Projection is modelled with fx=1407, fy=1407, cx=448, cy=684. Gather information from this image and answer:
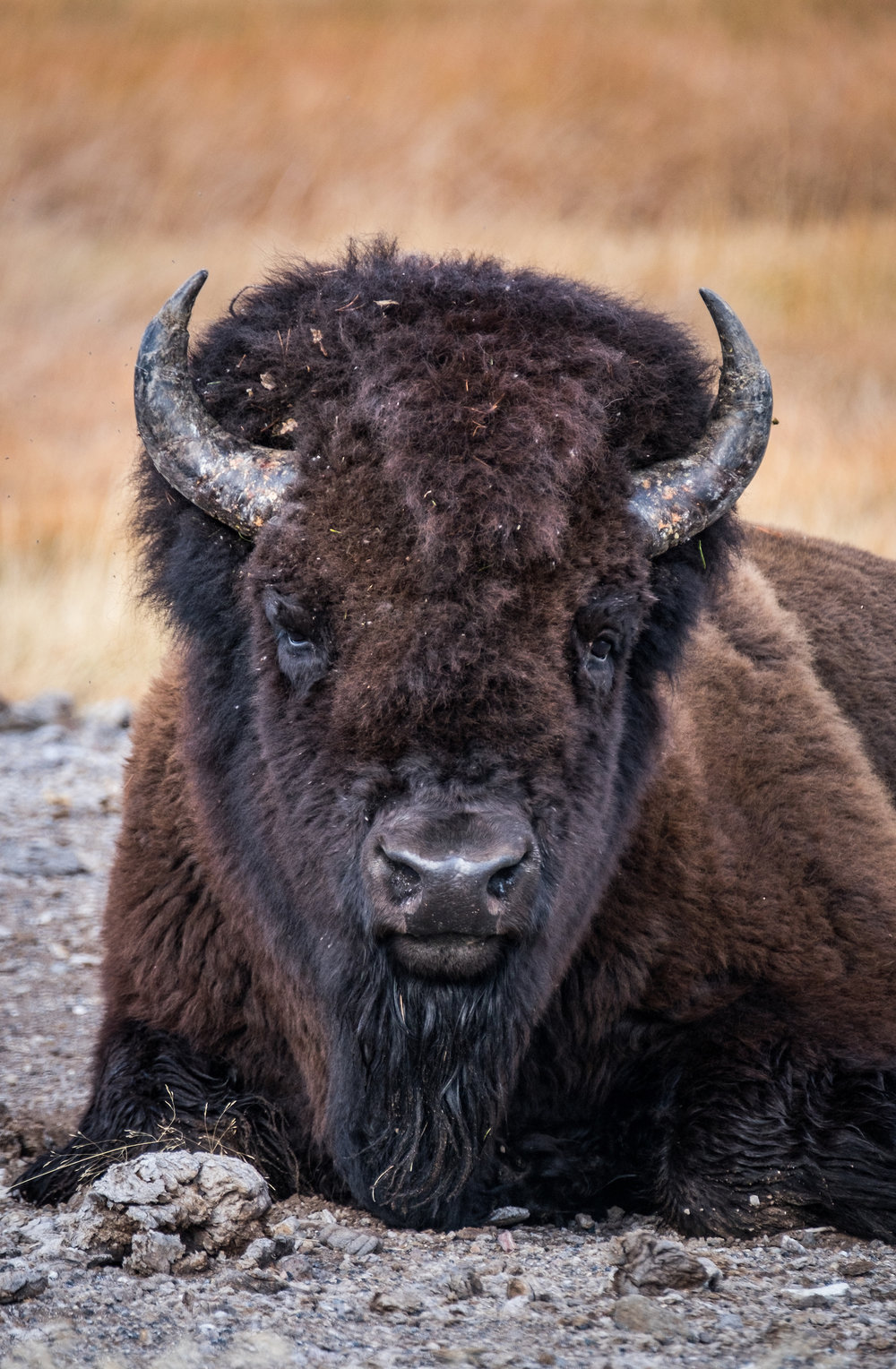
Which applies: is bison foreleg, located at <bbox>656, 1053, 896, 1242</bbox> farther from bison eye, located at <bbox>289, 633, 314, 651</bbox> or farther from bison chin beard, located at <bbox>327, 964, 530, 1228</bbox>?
bison eye, located at <bbox>289, 633, 314, 651</bbox>

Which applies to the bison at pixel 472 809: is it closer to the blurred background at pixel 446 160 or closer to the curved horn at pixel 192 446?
the curved horn at pixel 192 446

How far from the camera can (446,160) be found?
21375 mm

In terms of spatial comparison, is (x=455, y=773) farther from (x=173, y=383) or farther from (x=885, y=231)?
(x=885, y=231)

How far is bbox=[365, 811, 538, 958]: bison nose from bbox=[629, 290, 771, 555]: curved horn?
0.86 meters

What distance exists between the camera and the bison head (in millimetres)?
2758

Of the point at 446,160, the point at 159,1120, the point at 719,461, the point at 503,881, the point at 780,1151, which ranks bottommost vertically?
the point at 446,160

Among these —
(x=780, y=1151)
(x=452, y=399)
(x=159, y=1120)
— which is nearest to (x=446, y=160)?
(x=452, y=399)

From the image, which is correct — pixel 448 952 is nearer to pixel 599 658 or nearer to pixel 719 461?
pixel 599 658

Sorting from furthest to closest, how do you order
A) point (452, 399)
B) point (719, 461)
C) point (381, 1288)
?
point (719, 461)
point (452, 399)
point (381, 1288)

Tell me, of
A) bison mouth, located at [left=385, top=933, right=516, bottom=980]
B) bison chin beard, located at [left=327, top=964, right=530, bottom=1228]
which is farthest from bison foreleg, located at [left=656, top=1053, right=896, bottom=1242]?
bison mouth, located at [left=385, top=933, right=516, bottom=980]

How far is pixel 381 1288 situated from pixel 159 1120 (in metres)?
0.91

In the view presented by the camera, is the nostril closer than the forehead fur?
Yes

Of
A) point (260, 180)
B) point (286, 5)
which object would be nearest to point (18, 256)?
point (260, 180)

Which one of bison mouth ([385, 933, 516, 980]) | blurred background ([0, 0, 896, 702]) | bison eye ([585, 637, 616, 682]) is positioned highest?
bison eye ([585, 637, 616, 682])
